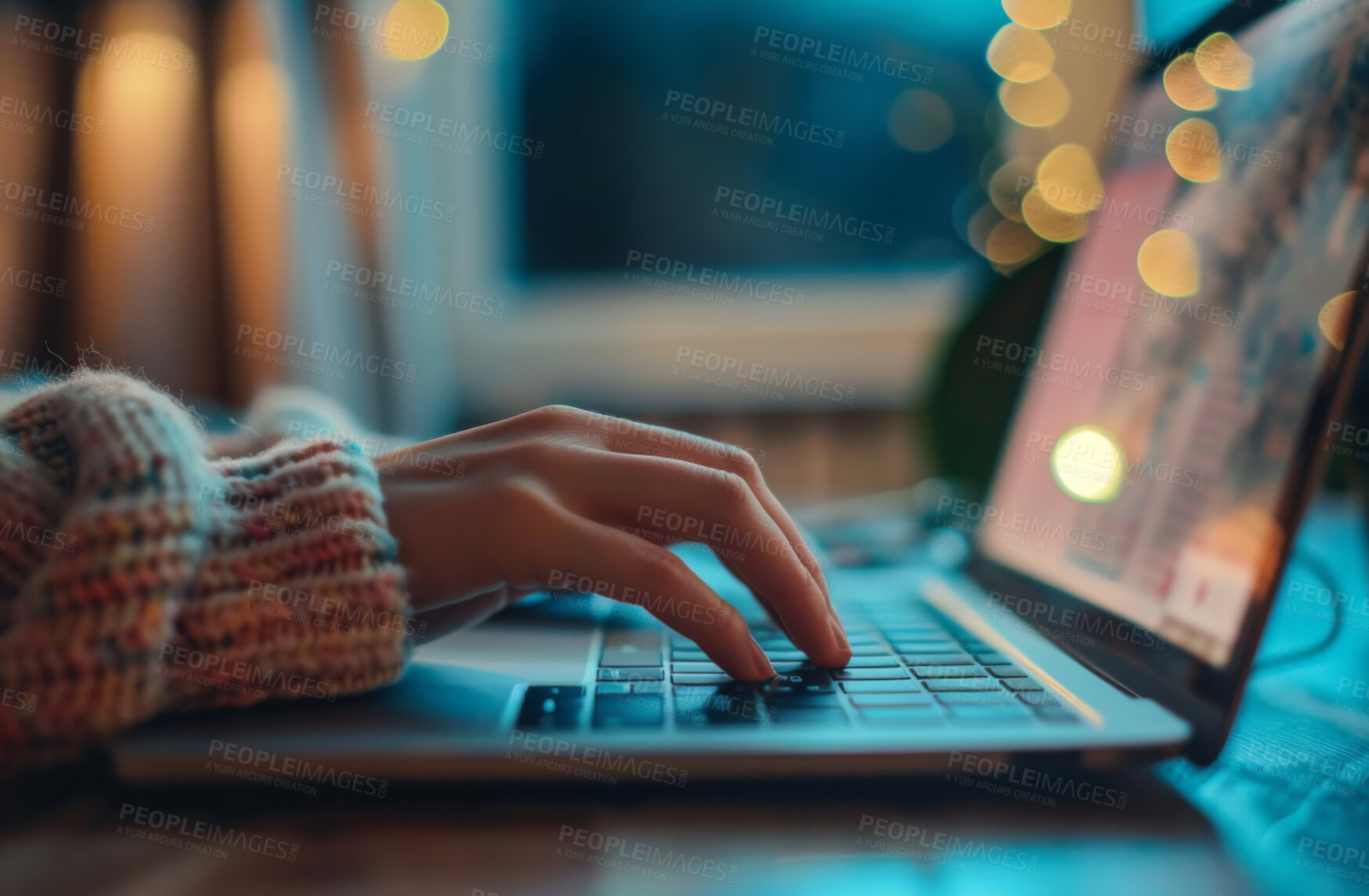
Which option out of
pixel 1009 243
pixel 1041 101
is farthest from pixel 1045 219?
pixel 1041 101

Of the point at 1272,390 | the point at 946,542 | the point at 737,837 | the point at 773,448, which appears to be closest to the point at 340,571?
the point at 737,837

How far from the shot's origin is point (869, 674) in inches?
16.0

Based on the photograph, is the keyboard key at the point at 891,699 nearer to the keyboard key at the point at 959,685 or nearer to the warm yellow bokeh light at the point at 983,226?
the keyboard key at the point at 959,685

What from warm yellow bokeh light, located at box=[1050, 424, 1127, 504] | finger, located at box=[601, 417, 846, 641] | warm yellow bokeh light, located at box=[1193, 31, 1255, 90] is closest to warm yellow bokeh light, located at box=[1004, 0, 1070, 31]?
warm yellow bokeh light, located at box=[1193, 31, 1255, 90]

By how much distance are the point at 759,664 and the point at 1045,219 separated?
3.70 feet

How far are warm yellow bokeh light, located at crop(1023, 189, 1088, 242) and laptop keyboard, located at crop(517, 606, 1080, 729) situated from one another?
0.90 meters

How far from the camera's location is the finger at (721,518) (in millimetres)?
409

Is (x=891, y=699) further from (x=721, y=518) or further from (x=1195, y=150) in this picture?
(x=1195, y=150)

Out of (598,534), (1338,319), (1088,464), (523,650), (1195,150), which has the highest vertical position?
(1195,150)

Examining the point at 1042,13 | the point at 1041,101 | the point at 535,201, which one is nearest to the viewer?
the point at 1042,13

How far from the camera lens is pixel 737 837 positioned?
289 millimetres

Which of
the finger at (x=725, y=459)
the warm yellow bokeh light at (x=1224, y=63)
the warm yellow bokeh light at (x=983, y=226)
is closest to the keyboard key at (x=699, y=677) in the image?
the finger at (x=725, y=459)

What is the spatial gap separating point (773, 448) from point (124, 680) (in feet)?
4.32

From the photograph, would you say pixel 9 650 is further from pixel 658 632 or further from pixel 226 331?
pixel 226 331
